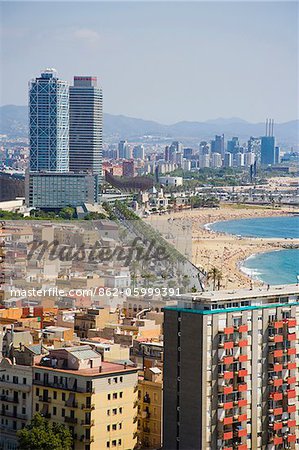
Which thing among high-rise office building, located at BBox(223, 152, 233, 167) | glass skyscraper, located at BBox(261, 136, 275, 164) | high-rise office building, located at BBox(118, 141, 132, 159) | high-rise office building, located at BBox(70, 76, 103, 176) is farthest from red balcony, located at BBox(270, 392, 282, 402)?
glass skyscraper, located at BBox(261, 136, 275, 164)

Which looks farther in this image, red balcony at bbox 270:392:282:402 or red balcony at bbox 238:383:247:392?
red balcony at bbox 270:392:282:402

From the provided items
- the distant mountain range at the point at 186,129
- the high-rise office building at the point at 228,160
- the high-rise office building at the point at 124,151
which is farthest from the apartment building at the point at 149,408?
the high-rise office building at the point at 228,160

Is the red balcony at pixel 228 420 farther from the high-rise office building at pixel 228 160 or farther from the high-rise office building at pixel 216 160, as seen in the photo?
the high-rise office building at pixel 228 160

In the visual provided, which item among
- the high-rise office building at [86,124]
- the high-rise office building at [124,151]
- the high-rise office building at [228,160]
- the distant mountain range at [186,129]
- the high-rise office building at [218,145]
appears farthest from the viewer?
the distant mountain range at [186,129]

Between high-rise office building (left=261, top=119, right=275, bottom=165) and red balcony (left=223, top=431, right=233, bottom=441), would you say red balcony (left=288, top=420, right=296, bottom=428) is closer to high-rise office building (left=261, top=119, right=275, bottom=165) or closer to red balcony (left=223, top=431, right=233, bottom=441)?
red balcony (left=223, top=431, right=233, bottom=441)

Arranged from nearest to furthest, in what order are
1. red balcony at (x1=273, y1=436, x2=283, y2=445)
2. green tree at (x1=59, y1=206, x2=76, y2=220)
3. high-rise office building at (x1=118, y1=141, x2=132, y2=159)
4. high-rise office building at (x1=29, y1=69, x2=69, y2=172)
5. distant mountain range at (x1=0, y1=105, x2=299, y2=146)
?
red balcony at (x1=273, y1=436, x2=283, y2=445), green tree at (x1=59, y1=206, x2=76, y2=220), high-rise office building at (x1=29, y1=69, x2=69, y2=172), high-rise office building at (x1=118, y1=141, x2=132, y2=159), distant mountain range at (x1=0, y1=105, x2=299, y2=146)

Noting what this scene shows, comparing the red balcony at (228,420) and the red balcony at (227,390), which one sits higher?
the red balcony at (227,390)
